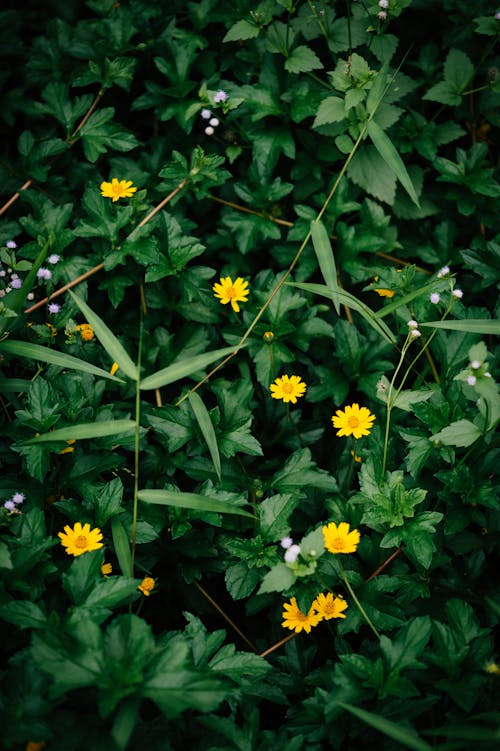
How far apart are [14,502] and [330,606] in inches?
39.5

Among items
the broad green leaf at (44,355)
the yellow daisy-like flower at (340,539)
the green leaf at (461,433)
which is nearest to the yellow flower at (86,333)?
the broad green leaf at (44,355)

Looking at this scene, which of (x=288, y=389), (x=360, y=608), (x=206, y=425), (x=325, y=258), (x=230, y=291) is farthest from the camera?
(x=230, y=291)

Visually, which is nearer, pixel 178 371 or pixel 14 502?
pixel 178 371

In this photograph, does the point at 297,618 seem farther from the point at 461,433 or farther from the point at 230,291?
the point at 230,291

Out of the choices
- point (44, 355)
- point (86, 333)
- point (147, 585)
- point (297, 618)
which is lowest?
point (297, 618)

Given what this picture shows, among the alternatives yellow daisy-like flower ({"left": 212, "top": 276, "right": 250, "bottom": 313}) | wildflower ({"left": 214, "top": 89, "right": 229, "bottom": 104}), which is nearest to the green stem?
yellow daisy-like flower ({"left": 212, "top": 276, "right": 250, "bottom": 313})

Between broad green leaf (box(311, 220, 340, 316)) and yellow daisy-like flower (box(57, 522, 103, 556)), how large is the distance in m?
0.99

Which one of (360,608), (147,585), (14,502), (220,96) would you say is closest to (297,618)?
(360,608)

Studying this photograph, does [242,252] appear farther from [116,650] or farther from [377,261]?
[116,650]

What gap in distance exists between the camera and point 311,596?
1.77 metres

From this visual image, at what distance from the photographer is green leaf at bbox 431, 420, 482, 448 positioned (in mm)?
1828

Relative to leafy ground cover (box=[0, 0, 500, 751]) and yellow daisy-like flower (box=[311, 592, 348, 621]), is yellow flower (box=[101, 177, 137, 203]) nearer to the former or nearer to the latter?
leafy ground cover (box=[0, 0, 500, 751])

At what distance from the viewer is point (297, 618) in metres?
1.90

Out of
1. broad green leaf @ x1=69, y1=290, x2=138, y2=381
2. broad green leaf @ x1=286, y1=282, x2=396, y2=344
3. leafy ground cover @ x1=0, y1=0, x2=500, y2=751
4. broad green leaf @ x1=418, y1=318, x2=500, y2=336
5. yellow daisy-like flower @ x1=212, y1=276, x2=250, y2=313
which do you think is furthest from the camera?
yellow daisy-like flower @ x1=212, y1=276, x2=250, y2=313
